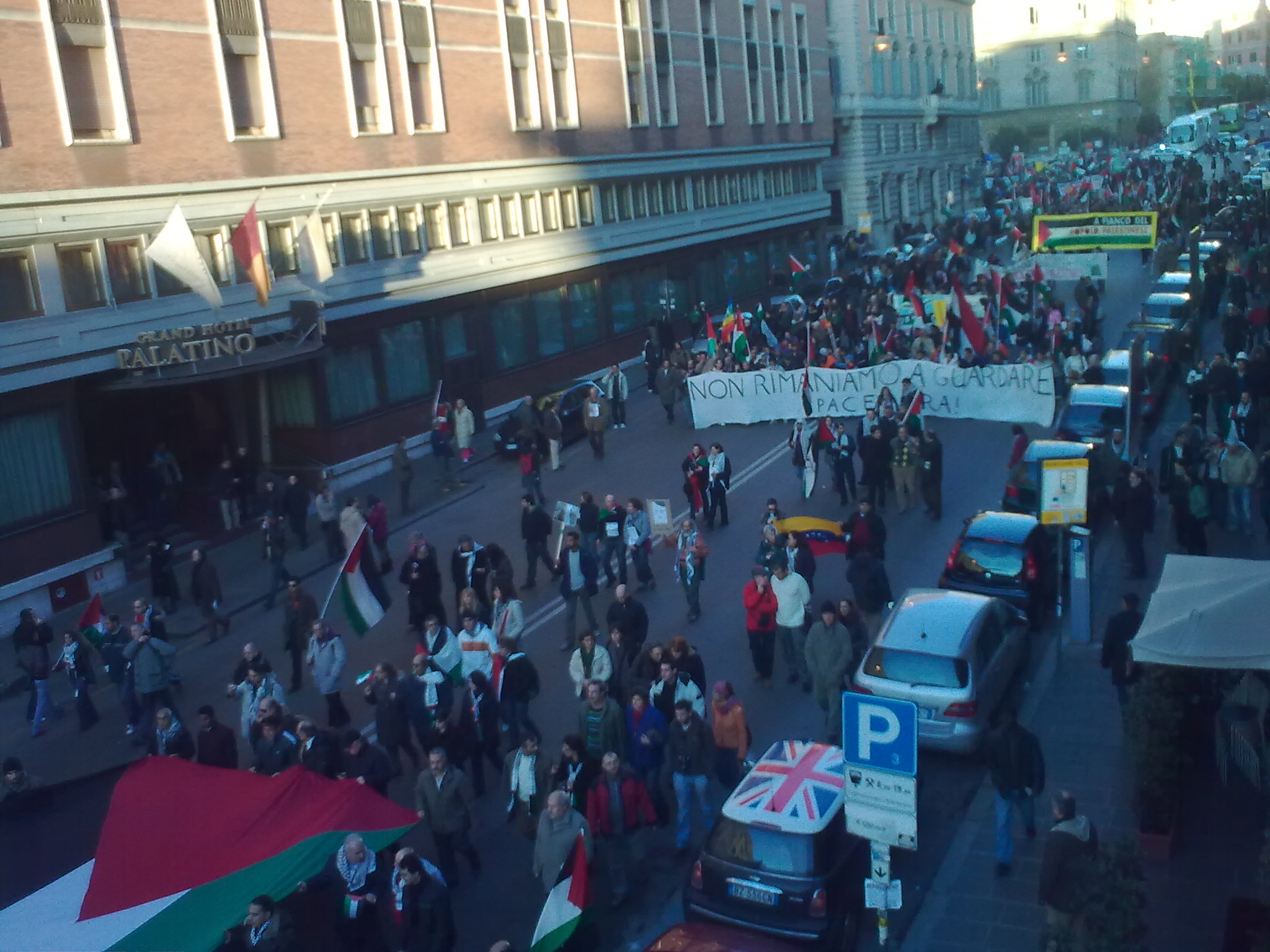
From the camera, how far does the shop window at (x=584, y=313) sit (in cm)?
3622

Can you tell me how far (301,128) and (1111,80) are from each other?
367 feet

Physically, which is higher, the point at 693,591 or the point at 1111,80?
the point at 1111,80

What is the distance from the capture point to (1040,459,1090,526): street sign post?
14055 millimetres

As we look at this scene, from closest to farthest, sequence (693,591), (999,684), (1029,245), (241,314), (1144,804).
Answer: (1144,804) < (999,684) < (693,591) < (241,314) < (1029,245)

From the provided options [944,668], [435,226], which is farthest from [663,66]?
[944,668]

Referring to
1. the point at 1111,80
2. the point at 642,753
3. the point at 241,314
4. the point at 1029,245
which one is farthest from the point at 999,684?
the point at 1111,80

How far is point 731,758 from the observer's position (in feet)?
38.2

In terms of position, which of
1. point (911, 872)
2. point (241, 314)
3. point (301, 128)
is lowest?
point (911, 872)

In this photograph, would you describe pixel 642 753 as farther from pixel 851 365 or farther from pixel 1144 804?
pixel 851 365

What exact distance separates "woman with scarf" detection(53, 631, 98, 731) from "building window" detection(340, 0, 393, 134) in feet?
49.0

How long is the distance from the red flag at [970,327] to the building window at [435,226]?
39.4 ft

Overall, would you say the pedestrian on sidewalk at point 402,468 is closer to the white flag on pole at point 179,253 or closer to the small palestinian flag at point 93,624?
the white flag on pole at point 179,253

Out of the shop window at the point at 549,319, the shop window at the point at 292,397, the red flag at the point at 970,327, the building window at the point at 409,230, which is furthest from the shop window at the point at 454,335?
the red flag at the point at 970,327

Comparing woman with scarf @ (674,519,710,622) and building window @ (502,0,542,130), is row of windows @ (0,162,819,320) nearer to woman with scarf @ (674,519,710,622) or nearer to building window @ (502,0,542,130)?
building window @ (502,0,542,130)
